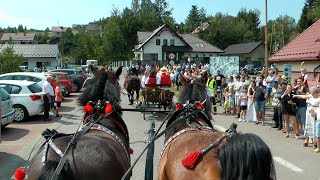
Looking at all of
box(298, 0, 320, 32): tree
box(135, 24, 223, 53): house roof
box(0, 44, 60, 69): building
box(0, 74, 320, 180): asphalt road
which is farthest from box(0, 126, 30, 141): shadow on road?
box(0, 44, 60, 69): building

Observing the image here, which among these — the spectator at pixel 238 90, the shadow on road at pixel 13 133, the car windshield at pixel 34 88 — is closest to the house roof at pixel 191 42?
the spectator at pixel 238 90

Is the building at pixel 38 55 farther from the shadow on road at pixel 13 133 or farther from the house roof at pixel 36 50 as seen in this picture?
the shadow on road at pixel 13 133

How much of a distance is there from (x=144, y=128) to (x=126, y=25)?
6425 cm

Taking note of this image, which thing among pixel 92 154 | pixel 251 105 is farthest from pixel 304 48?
pixel 92 154

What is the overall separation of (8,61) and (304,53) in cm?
2086

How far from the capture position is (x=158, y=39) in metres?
71.1

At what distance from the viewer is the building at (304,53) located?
824 inches

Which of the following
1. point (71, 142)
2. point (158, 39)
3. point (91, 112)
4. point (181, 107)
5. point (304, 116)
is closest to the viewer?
point (71, 142)

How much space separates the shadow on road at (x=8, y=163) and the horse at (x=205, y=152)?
15.9 feet

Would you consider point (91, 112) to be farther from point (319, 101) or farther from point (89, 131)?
point (319, 101)

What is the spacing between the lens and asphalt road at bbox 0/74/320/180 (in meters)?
8.94

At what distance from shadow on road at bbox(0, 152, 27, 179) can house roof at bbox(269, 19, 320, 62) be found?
51.3 ft

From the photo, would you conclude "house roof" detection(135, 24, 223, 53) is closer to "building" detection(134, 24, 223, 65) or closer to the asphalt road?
"building" detection(134, 24, 223, 65)

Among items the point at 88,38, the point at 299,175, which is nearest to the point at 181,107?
the point at 299,175
